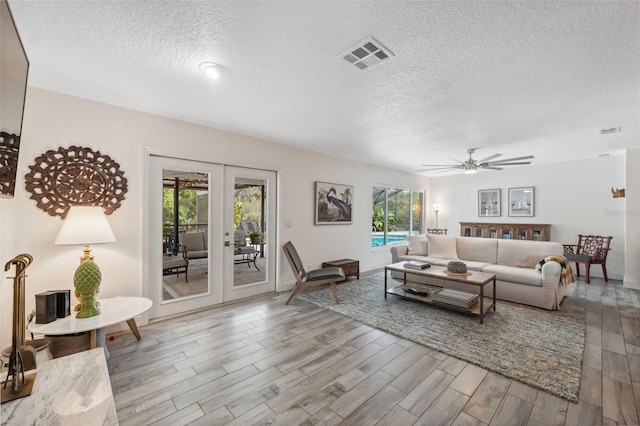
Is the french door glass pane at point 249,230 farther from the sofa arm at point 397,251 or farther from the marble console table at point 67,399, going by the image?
the marble console table at point 67,399

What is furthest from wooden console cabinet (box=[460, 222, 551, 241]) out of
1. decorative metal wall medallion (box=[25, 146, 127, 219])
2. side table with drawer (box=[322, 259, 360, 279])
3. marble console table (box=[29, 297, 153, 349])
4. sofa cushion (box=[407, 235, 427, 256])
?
decorative metal wall medallion (box=[25, 146, 127, 219])

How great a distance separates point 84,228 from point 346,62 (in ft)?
9.02

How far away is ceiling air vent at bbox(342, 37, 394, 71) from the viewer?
1.95 meters

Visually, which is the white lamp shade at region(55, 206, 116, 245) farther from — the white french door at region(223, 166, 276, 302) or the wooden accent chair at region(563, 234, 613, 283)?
the wooden accent chair at region(563, 234, 613, 283)

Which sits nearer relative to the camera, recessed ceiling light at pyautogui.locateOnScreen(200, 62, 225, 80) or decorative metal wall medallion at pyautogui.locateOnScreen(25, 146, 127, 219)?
recessed ceiling light at pyautogui.locateOnScreen(200, 62, 225, 80)

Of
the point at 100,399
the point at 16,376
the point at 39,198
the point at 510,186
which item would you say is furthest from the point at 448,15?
the point at 510,186

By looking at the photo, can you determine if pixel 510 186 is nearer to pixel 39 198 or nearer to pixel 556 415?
pixel 556 415

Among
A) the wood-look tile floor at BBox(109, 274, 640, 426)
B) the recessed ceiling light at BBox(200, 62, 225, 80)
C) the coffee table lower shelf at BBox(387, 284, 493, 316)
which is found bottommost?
the wood-look tile floor at BBox(109, 274, 640, 426)

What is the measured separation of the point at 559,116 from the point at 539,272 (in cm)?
216

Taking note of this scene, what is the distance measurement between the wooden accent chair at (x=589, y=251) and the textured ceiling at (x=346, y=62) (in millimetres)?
2569

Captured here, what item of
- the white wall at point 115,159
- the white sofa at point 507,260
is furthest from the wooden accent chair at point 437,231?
the white wall at point 115,159

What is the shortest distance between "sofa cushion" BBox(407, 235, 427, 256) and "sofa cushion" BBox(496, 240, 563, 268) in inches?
51.1

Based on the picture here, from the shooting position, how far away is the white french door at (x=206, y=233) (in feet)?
11.1

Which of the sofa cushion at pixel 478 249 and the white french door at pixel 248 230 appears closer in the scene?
the white french door at pixel 248 230
